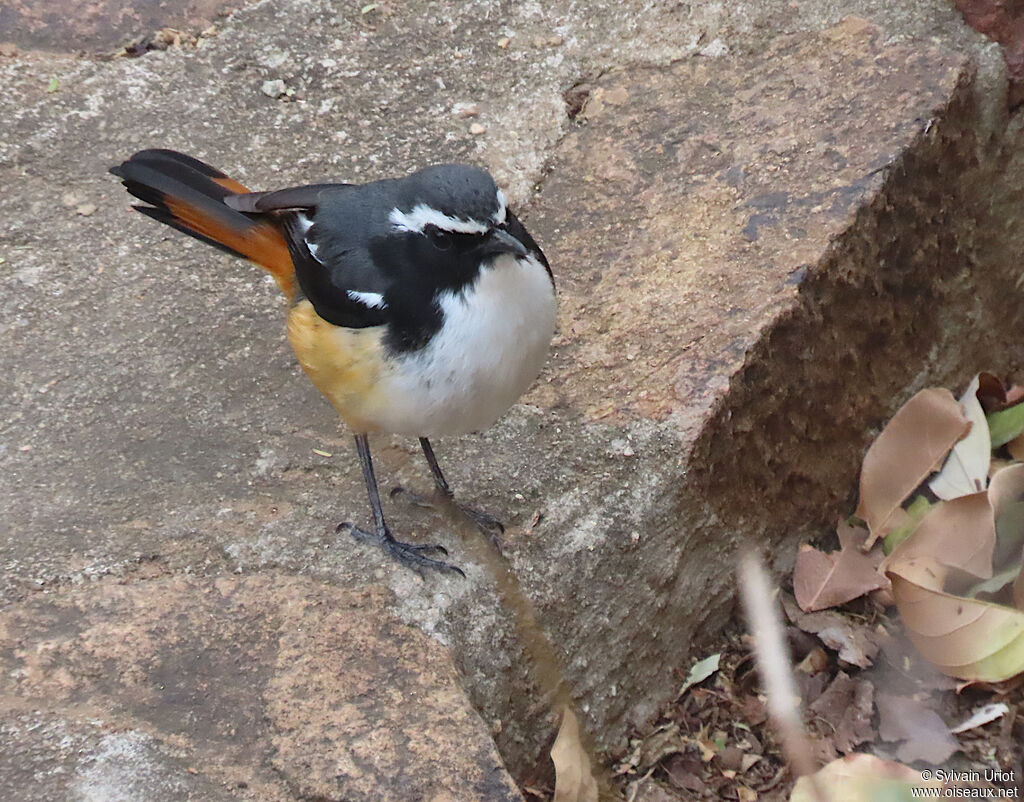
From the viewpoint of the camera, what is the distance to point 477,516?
3.00 m

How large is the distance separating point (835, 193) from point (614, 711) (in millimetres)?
1787

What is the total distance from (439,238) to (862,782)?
5.31 ft

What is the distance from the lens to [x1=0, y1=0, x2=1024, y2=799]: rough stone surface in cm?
261

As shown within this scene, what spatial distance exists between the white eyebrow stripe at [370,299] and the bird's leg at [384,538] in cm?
46

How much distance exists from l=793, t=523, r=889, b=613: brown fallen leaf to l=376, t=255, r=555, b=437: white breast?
1.25m

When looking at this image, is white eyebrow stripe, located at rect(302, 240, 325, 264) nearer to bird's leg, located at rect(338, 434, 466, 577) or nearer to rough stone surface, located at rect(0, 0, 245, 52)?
bird's leg, located at rect(338, 434, 466, 577)

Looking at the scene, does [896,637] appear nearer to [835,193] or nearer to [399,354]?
[835,193]

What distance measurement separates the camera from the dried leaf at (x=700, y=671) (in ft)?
10.5

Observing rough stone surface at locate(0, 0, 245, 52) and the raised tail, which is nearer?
the raised tail

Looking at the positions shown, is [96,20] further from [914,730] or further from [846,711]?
[914,730]

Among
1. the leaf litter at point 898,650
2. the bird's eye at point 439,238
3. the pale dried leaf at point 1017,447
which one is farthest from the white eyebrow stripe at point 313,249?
the pale dried leaf at point 1017,447

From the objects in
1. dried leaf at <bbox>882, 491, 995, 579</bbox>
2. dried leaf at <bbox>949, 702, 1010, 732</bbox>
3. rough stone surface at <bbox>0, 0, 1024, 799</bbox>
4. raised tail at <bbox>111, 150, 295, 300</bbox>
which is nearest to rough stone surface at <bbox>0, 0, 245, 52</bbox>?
rough stone surface at <bbox>0, 0, 1024, 799</bbox>

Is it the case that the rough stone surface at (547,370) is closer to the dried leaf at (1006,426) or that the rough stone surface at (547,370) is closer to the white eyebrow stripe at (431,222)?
the dried leaf at (1006,426)

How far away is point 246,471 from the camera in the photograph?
3.12 m
